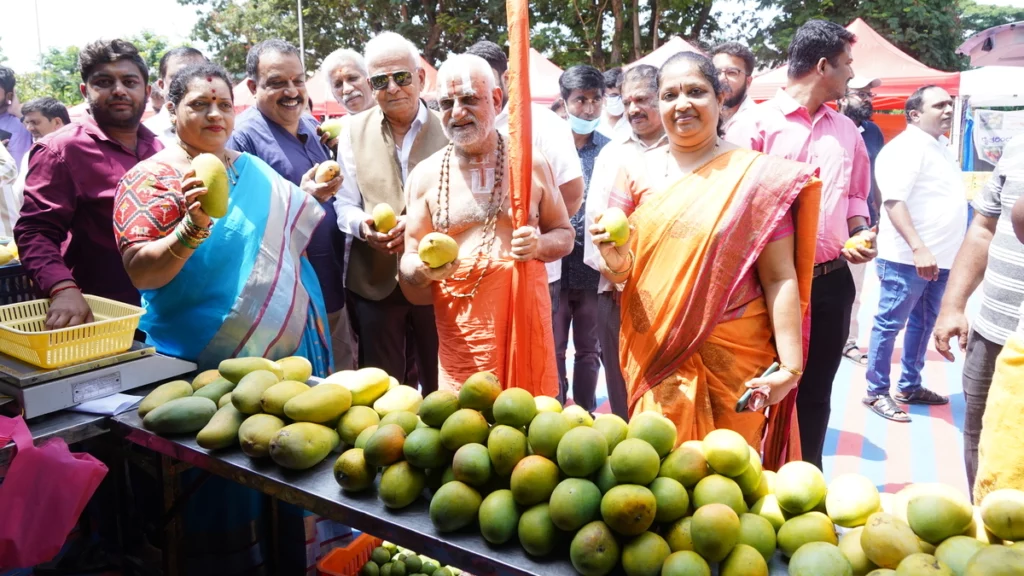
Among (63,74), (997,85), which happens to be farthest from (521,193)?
(63,74)

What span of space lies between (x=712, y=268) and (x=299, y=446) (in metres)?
1.41

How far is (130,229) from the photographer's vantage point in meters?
2.20

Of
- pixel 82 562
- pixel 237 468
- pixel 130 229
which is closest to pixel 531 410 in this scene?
pixel 237 468

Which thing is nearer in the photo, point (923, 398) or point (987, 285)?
point (987, 285)

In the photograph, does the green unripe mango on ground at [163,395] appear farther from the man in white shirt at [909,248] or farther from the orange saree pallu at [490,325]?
the man in white shirt at [909,248]

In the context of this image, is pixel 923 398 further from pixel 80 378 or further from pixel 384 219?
pixel 80 378

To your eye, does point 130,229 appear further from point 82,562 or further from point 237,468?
point 82,562

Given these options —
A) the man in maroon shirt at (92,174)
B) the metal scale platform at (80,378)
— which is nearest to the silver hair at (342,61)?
the man in maroon shirt at (92,174)

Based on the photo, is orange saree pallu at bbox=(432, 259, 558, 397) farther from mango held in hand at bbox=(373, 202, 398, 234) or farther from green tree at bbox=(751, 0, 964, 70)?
green tree at bbox=(751, 0, 964, 70)

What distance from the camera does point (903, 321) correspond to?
4562 mm

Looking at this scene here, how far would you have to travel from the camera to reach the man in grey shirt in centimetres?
230

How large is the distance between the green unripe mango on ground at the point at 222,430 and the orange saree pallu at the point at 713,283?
1.35 meters

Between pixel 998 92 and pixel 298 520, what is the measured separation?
13.2 m

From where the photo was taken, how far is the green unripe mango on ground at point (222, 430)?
1767 millimetres
